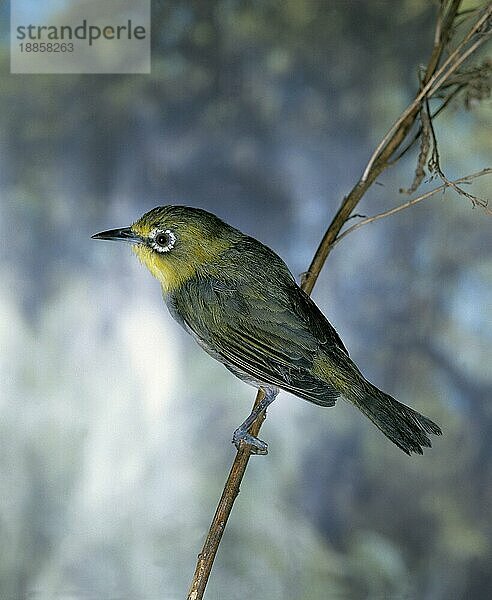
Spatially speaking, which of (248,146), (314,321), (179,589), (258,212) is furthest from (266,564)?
(314,321)

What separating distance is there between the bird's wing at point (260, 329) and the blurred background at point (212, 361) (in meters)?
1.21

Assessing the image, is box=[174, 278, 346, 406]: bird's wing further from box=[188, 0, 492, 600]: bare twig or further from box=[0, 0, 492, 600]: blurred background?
box=[0, 0, 492, 600]: blurred background

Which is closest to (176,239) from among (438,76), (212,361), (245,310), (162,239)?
(162,239)

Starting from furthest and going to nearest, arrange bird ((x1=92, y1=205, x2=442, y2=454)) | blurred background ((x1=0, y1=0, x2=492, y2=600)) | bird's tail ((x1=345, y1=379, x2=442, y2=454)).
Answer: blurred background ((x1=0, y1=0, x2=492, y2=600)), bird ((x1=92, y1=205, x2=442, y2=454)), bird's tail ((x1=345, y1=379, x2=442, y2=454))

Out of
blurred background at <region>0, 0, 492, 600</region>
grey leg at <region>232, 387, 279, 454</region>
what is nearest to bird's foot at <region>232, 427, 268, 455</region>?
grey leg at <region>232, 387, 279, 454</region>

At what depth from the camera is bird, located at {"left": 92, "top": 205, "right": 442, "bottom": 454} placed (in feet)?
3.43

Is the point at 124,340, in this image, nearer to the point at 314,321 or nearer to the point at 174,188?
the point at 174,188

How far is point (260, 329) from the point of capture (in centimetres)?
105

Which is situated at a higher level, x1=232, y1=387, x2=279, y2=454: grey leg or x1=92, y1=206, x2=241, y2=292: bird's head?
x1=92, y1=206, x2=241, y2=292: bird's head

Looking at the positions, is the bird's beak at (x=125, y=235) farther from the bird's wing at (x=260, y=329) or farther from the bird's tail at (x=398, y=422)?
the bird's tail at (x=398, y=422)

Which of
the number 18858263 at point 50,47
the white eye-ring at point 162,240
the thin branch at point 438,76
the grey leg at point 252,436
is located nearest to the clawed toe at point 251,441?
the grey leg at point 252,436

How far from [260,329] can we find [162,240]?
0.17 metres

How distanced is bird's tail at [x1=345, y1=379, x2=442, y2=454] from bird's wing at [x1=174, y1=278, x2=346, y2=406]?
0.06 m

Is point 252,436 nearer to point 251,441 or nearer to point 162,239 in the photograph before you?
point 251,441
